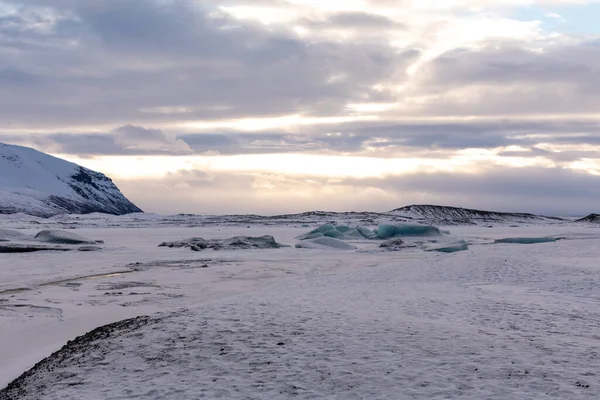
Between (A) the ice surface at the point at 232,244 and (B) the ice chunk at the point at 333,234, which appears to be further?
(B) the ice chunk at the point at 333,234

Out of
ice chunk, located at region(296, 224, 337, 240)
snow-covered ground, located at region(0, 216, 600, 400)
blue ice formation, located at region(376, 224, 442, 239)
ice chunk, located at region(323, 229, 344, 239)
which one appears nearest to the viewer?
snow-covered ground, located at region(0, 216, 600, 400)

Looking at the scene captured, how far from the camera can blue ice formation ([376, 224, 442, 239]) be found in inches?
1642

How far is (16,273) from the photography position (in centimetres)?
2011

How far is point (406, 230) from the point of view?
140 ft

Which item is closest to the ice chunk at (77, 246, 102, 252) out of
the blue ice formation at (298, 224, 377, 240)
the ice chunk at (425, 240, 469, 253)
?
the blue ice formation at (298, 224, 377, 240)

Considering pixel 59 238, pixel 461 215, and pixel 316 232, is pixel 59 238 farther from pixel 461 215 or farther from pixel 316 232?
pixel 461 215

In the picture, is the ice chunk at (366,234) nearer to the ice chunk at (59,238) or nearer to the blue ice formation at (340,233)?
the blue ice formation at (340,233)

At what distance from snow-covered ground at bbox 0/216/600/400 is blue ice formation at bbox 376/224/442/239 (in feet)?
74.0

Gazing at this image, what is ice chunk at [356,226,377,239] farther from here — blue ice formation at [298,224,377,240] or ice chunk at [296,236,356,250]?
ice chunk at [296,236,356,250]

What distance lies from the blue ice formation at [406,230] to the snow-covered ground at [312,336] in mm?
22551

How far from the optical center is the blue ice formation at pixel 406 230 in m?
41.7

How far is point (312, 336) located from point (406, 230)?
3374 cm

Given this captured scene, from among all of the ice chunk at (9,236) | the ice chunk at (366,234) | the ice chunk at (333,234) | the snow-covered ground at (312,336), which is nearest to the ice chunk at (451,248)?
the snow-covered ground at (312,336)

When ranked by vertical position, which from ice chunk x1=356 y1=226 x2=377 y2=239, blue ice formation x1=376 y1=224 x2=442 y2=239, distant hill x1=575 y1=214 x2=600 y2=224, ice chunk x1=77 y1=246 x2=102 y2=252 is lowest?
ice chunk x1=77 y1=246 x2=102 y2=252
